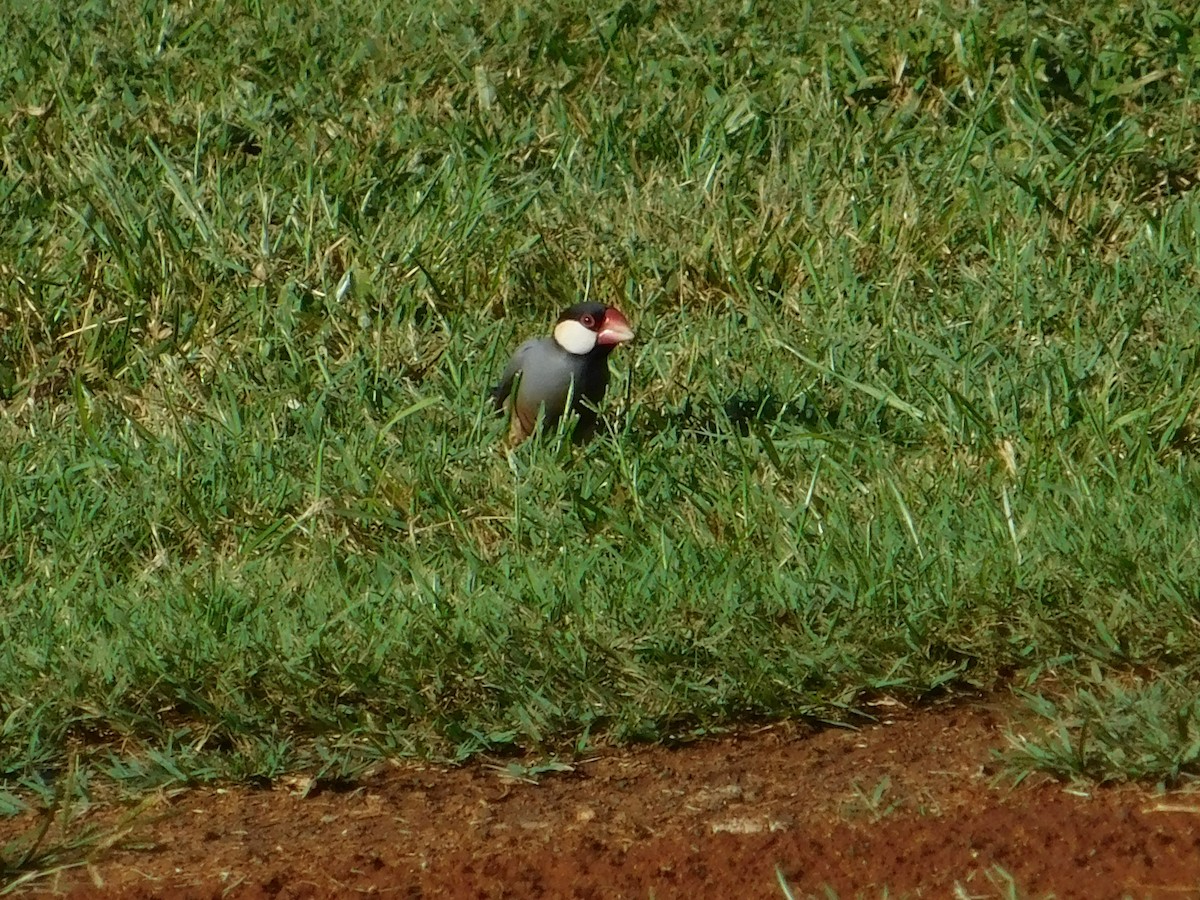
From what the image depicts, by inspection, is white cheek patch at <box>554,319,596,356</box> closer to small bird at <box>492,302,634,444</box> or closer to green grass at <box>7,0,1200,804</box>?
small bird at <box>492,302,634,444</box>

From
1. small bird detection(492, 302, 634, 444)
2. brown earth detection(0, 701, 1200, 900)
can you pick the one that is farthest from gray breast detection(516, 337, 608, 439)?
brown earth detection(0, 701, 1200, 900)

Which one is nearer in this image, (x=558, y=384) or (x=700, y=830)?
(x=700, y=830)

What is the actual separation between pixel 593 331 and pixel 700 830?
90.8 inches

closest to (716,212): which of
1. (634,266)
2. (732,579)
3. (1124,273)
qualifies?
(634,266)

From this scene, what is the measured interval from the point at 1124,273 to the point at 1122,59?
1195mm

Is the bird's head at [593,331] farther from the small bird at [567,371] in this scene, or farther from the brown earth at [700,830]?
the brown earth at [700,830]

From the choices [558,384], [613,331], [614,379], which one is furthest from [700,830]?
[614,379]

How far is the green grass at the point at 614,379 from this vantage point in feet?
12.5

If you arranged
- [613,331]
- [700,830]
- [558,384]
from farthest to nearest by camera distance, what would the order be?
[613,331], [558,384], [700,830]

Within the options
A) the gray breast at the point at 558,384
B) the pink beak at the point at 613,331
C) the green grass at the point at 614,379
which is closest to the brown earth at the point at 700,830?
the green grass at the point at 614,379

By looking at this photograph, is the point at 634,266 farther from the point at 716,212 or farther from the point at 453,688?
the point at 453,688

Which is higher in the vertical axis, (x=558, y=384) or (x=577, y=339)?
(x=577, y=339)

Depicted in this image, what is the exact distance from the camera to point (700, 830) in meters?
3.31

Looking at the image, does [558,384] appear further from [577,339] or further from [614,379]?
[614,379]
